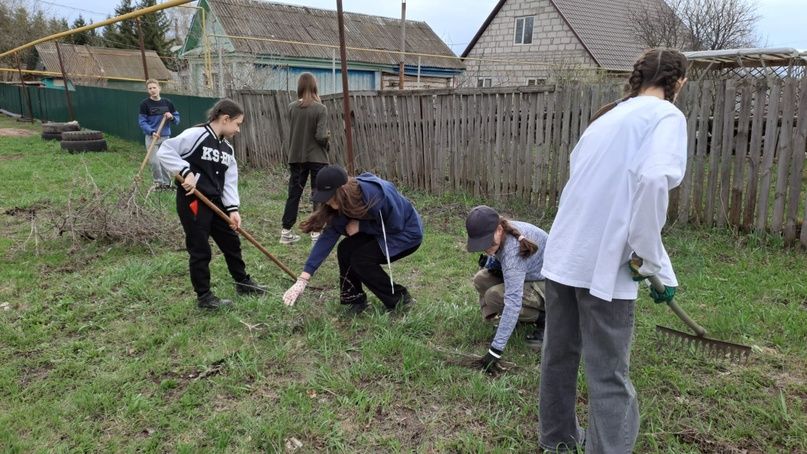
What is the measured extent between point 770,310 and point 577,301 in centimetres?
248

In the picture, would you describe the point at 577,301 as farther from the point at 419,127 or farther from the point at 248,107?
the point at 248,107

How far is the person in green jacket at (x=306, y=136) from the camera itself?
242 inches

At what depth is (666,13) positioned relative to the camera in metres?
19.8

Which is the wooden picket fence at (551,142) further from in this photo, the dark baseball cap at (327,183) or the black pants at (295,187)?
the dark baseball cap at (327,183)

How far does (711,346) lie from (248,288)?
10.7 feet

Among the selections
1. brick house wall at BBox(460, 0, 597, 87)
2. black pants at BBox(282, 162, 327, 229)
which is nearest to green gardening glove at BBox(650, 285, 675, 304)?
black pants at BBox(282, 162, 327, 229)

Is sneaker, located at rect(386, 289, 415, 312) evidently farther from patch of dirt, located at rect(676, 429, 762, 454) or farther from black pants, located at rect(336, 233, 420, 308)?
patch of dirt, located at rect(676, 429, 762, 454)

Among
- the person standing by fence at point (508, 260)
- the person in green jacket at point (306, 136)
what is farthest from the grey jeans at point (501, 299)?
the person in green jacket at point (306, 136)

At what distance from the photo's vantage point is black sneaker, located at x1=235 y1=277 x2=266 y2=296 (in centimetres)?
445

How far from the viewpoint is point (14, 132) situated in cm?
1684

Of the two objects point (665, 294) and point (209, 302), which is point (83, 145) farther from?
point (665, 294)

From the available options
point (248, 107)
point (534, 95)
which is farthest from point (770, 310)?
point (248, 107)

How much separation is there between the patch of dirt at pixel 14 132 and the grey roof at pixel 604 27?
783 inches

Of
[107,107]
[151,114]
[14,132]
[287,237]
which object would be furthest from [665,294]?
[14,132]
